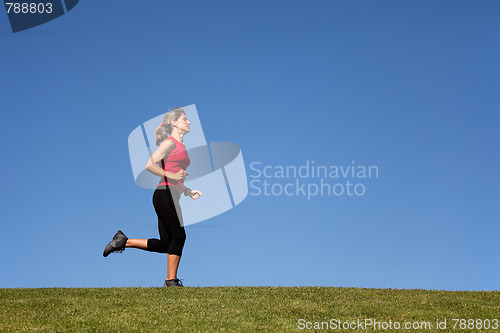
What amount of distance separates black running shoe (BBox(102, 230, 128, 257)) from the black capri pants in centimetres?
63

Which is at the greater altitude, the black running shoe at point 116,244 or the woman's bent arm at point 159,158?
the woman's bent arm at point 159,158

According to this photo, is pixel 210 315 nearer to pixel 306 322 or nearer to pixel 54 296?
pixel 306 322

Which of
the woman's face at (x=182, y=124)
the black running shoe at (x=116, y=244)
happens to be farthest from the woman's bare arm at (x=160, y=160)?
the black running shoe at (x=116, y=244)

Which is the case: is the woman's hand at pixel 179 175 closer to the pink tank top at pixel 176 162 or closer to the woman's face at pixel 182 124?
the pink tank top at pixel 176 162

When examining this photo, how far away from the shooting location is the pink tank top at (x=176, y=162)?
1177cm

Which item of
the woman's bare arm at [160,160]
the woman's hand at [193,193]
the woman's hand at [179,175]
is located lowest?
the woman's hand at [193,193]

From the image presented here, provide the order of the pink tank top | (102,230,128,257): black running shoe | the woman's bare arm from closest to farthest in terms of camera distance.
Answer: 1. the woman's bare arm
2. the pink tank top
3. (102,230,128,257): black running shoe

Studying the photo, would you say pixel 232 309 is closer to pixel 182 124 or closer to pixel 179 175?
pixel 179 175

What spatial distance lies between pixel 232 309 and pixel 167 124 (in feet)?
14.4

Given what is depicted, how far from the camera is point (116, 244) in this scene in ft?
39.5

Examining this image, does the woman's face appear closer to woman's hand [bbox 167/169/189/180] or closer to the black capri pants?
woman's hand [bbox 167/169/189/180]

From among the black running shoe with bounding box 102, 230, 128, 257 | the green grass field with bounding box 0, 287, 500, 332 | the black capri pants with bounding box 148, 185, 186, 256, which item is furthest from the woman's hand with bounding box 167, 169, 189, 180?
the green grass field with bounding box 0, 287, 500, 332

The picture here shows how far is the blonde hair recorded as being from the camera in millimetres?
12102

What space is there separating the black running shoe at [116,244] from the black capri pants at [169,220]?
626mm
